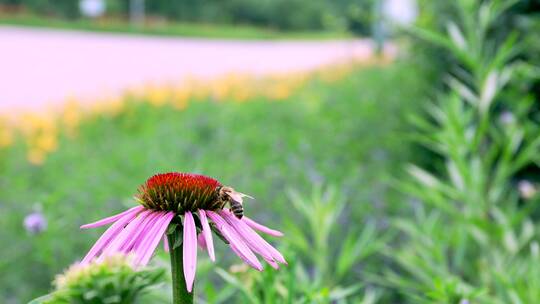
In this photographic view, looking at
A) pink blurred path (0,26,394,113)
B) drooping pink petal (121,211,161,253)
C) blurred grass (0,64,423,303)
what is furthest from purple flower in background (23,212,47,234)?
pink blurred path (0,26,394,113)

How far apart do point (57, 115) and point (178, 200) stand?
479cm

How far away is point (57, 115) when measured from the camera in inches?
213

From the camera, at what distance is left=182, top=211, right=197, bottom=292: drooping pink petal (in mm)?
729

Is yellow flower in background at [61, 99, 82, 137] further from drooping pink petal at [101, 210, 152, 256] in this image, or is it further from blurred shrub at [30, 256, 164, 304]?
blurred shrub at [30, 256, 164, 304]

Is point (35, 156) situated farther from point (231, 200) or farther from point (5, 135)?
point (231, 200)

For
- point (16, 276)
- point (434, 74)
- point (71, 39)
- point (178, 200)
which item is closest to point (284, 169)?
point (434, 74)

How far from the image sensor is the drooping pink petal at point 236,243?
767 millimetres

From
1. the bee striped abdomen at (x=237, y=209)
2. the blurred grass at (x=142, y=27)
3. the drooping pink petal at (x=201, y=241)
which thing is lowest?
the blurred grass at (x=142, y=27)

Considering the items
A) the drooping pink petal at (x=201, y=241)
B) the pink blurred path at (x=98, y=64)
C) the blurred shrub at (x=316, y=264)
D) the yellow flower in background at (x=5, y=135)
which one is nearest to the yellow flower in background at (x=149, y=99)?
the yellow flower in background at (x=5, y=135)

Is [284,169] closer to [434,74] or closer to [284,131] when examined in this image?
[284,131]

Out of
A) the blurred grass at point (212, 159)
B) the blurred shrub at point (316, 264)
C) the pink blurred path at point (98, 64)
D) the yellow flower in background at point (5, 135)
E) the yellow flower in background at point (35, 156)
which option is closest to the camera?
the blurred shrub at point (316, 264)

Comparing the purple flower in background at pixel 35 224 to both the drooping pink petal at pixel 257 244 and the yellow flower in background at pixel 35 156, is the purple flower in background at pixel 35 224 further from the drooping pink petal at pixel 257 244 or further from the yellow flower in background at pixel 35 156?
the yellow flower in background at pixel 35 156

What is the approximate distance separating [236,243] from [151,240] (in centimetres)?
9

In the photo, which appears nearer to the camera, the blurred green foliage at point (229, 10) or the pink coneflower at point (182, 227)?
the pink coneflower at point (182, 227)
